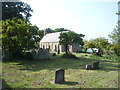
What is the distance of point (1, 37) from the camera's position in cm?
1570

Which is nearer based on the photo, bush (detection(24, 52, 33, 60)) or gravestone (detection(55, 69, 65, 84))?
gravestone (detection(55, 69, 65, 84))

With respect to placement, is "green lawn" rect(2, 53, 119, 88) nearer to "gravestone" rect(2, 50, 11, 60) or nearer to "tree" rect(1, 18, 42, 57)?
"tree" rect(1, 18, 42, 57)

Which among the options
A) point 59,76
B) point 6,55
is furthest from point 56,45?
point 59,76

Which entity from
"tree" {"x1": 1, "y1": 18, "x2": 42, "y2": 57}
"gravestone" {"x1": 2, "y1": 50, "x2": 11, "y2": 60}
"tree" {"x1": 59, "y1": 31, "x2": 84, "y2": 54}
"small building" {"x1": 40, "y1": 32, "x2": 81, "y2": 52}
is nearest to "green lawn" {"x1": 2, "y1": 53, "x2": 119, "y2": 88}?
"tree" {"x1": 1, "y1": 18, "x2": 42, "y2": 57}

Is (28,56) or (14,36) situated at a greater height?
(14,36)

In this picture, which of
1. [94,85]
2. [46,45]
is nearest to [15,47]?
[94,85]

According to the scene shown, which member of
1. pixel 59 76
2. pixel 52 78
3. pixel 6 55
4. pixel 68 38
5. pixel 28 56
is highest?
pixel 68 38

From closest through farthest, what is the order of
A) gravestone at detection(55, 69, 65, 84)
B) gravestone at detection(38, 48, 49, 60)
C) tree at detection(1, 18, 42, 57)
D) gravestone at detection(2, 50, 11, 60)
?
gravestone at detection(55, 69, 65, 84)
tree at detection(1, 18, 42, 57)
gravestone at detection(2, 50, 11, 60)
gravestone at detection(38, 48, 49, 60)

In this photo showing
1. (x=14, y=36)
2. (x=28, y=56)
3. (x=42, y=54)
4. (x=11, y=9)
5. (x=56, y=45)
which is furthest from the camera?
(x=56, y=45)

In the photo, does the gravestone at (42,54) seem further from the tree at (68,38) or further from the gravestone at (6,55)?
the tree at (68,38)

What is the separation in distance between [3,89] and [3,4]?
2260 centimetres

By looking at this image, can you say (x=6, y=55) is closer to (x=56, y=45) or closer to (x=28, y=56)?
(x=28, y=56)

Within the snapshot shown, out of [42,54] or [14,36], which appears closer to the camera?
[14,36]

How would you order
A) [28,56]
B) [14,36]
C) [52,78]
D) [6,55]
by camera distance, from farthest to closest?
[28,56], [6,55], [14,36], [52,78]
